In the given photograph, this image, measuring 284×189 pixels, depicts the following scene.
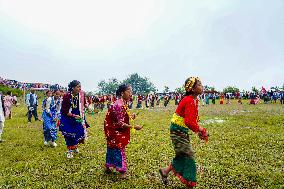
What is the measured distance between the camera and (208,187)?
6.38 m

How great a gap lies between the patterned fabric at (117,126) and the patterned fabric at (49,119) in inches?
186

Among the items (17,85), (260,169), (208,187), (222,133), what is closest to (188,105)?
(208,187)

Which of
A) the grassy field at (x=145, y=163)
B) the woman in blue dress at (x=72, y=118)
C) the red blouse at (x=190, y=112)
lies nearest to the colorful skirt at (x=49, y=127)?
the grassy field at (x=145, y=163)

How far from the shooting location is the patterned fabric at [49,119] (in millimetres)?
11414

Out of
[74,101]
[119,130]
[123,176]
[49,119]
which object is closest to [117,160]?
[123,176]

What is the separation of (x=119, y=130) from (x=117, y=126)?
10 cm

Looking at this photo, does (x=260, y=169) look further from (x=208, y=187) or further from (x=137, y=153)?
(x=137, y=153)

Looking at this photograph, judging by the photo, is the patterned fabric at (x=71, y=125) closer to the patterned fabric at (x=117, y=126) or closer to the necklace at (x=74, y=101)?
the necklace at (x=74, y=101)

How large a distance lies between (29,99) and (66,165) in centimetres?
1346

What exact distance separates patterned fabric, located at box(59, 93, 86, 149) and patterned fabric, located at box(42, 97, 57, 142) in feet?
7.88

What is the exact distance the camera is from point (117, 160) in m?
7.12

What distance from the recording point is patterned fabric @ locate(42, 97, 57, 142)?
37.4ft

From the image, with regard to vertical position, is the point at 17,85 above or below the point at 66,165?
above

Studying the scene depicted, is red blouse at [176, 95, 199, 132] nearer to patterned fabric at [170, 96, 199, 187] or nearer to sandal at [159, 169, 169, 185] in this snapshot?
patterned fabric at [170, 96, 199, 187]
